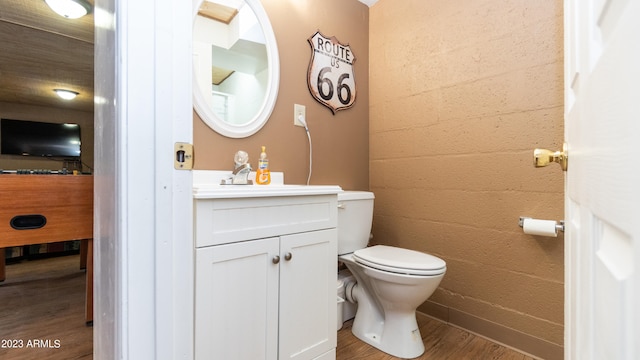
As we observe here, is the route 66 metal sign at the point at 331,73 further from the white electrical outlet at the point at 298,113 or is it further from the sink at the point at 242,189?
the sink at the point at 242,189

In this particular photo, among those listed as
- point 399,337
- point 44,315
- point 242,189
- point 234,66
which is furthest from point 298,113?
point 44,315

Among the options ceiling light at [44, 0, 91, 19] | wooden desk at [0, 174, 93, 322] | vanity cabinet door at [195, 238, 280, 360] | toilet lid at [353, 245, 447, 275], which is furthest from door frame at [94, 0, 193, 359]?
ceiling light at [44, 0, 91, 19]

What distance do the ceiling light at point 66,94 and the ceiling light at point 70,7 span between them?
210 centimetres

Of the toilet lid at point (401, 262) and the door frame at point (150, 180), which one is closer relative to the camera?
the door frame at point (150, 180)

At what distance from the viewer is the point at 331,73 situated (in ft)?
6.39

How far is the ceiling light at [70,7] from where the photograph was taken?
1.75m

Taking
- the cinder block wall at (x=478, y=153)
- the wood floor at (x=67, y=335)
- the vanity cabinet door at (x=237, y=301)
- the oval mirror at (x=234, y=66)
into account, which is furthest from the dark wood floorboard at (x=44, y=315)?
the cinder block wall at (x=478, y=153)

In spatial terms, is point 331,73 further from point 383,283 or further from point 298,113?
point 383,283

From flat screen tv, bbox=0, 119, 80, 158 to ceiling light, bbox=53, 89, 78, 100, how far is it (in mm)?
465

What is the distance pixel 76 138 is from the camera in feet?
12.9

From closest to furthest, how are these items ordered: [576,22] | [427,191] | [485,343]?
[576,22]
[485,343]
[427,191]

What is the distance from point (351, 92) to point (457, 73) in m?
0.70

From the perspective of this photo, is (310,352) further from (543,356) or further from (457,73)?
(457,73)

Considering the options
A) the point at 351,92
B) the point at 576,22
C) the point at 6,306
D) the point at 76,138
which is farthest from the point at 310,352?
the point at 76,138
